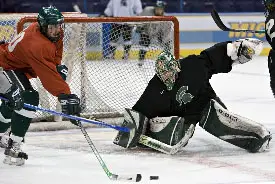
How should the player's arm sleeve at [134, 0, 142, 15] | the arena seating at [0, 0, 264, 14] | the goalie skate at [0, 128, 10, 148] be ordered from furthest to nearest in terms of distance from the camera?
the arena seating at [0, 0, 264, 14] → the player's arm sleeve at [134, 0, 142, 15] → the goalie skate at [0, 128, 10, 148]

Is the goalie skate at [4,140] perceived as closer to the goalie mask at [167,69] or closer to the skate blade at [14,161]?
the skate blade at [14,161]

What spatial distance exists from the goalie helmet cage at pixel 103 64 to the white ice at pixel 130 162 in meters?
0.33

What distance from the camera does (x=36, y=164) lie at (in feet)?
12.8

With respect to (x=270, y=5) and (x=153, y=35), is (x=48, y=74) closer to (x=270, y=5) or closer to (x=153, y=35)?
(x=270, y=5)

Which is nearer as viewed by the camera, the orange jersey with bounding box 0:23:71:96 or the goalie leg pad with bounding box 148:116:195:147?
the orange jersey with bounding box 0:23:71:96

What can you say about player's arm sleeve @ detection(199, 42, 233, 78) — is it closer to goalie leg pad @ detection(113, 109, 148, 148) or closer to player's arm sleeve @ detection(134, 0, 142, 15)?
goalie leg pad @ detection(113, 109, 148, 148)

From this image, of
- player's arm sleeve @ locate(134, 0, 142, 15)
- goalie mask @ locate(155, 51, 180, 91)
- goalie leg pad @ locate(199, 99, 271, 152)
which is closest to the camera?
goalie mask @ locate(155, 51, 180, 91)

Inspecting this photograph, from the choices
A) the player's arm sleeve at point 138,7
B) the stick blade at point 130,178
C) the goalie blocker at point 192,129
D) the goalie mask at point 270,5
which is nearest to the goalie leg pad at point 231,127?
the goalie blocker at point 192,129

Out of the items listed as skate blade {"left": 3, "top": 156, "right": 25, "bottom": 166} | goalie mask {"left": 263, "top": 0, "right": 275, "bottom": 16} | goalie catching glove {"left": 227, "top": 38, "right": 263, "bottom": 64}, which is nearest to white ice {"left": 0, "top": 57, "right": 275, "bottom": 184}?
skate blade {"left": 3, "top": 156, "right": 25, "bottom": 166}

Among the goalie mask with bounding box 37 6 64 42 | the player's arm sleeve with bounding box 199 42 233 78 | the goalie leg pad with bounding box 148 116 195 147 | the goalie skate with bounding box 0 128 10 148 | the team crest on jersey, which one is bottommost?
the goalie skate with bounding box 0 128 10 148

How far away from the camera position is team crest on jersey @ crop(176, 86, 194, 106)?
4078 millimetres

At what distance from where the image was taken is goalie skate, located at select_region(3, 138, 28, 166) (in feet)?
12.7

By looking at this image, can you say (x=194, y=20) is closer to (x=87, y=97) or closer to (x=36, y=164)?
(x=87, y=97)

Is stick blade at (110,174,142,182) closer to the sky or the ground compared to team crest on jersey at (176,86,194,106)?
closer to the ground
